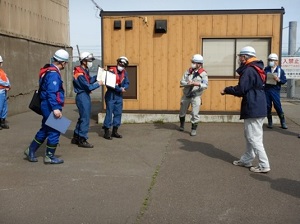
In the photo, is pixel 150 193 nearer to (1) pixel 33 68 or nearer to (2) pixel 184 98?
(2) pixel 184 98

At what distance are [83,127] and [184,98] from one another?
2782 millimetres

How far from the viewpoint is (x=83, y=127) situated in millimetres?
7359

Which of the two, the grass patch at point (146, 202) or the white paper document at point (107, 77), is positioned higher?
the white paper document at point (107, 77)

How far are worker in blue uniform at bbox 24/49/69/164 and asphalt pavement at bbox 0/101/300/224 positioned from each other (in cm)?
24

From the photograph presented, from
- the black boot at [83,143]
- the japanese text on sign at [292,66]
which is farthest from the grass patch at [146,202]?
the japanese text on sign at [292,66]

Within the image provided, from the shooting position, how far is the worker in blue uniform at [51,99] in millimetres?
5914

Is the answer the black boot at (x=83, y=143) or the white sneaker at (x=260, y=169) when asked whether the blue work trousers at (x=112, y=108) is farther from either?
the white sneaker at (x=260, y=169)

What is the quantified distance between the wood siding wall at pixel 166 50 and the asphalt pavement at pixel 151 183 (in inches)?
87.5

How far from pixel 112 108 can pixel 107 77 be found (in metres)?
0.71

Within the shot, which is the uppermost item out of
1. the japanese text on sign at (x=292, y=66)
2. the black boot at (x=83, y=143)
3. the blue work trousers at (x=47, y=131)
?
the japanese text on sign at (x=292, y=66)

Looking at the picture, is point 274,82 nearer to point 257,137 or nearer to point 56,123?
point 257,137

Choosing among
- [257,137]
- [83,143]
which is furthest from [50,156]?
[257,137]

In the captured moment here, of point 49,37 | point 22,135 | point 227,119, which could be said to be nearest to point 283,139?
point 227,119

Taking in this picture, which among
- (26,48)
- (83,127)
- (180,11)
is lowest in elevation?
(83,127)
